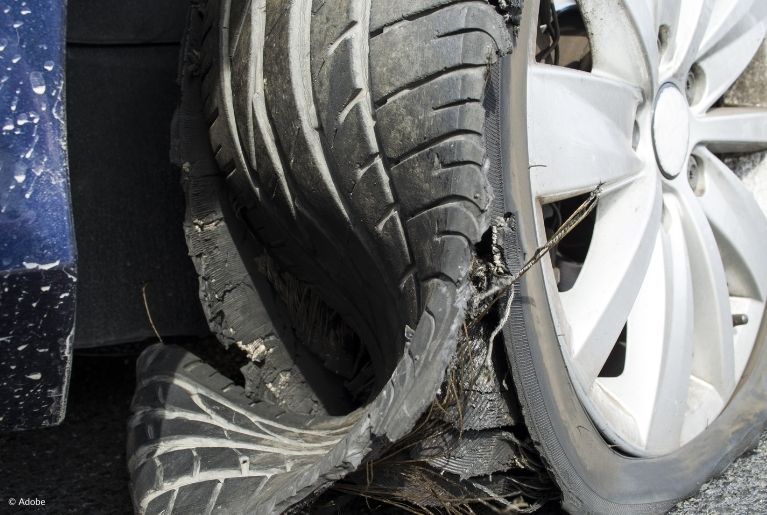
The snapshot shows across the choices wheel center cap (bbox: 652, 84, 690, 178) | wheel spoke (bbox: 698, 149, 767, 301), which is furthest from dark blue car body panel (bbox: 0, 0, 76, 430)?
wheel spoke (bbox: 698, 149, 767, 301)

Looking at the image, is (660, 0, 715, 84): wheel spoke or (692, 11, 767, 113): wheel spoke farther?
(692, 11, 767, 113): wheel spoke

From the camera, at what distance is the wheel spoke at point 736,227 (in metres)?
1.54

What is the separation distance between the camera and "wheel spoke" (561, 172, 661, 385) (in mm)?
1136

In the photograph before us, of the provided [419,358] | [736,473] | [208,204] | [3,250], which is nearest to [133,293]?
[208,204]

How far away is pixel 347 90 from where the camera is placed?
0.94 m

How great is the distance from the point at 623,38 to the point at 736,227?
0.55 m

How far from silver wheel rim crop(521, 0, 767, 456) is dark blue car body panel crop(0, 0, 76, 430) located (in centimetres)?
57

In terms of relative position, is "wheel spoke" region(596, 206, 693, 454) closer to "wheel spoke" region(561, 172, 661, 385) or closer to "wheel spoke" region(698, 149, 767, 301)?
"wheel spoke" region(561, 172, 661, 385)

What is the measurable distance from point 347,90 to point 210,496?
0.54 m

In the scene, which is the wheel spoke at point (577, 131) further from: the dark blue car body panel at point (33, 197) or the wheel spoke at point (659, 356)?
the dark blue car body panel at point (33, 197)

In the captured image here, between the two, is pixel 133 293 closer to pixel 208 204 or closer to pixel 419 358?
pixel 208 204

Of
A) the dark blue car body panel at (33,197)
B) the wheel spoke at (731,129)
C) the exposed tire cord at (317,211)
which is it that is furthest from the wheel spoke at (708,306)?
the dark blue car body panel at (33,197)

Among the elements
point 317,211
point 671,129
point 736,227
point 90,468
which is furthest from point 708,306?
point 90,468

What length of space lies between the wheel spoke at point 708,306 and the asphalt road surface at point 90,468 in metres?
0.17
